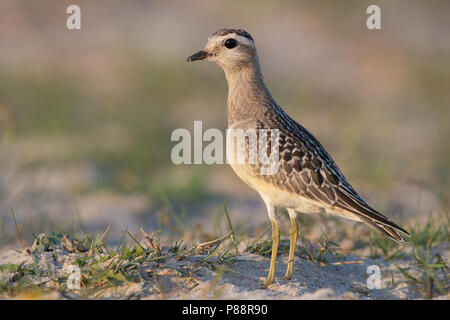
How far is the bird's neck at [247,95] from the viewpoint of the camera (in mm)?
4598

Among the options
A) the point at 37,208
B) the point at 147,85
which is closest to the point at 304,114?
the point at 147,85

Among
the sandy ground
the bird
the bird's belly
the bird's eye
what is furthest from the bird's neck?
the sandy ground

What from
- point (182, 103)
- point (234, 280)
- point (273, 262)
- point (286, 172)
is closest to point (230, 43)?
point (286, 172)

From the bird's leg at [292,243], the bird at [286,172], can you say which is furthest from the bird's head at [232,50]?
the bird's leg at [292,243]

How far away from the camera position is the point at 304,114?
11367 mm

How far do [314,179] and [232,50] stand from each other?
1253 millimetres

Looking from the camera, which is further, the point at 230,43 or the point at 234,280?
the point at 230,43

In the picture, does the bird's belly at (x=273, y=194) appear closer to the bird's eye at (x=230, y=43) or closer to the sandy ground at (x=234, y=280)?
the sandy ground at (x=234, y=280)

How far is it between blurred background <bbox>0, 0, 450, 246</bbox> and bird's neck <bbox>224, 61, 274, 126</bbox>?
1.17m

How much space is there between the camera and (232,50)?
475cm

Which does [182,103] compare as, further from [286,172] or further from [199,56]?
[286,172]

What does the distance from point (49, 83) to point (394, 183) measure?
6966 mm

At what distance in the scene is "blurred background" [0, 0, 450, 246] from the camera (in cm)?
723

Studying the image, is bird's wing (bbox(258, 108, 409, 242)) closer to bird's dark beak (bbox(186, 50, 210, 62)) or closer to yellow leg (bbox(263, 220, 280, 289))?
yellow leg (bbox(263, 220, 280, 289))
